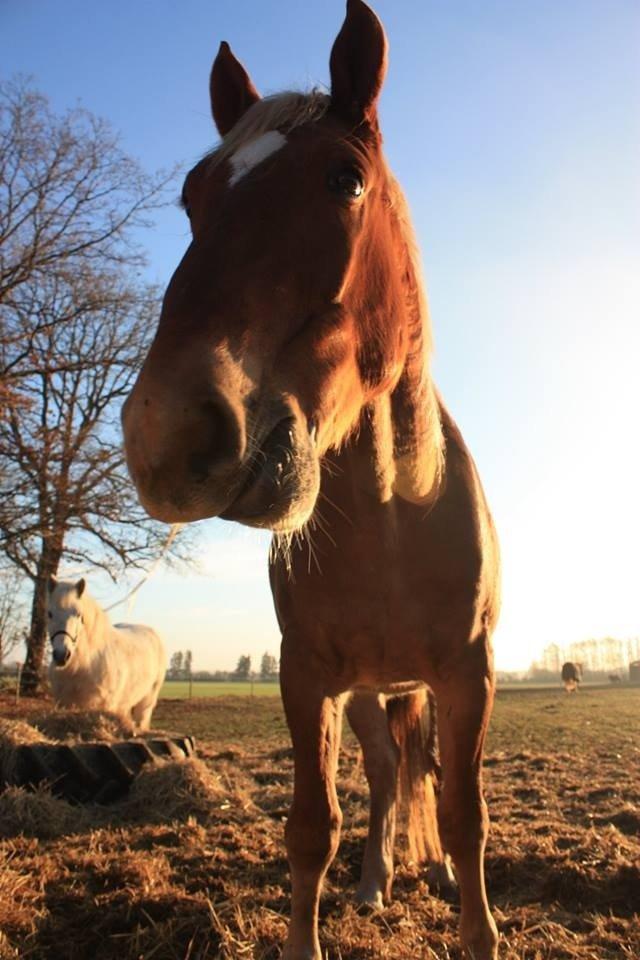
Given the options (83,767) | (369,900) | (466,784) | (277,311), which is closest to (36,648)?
(83,767)

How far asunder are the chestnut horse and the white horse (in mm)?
7341

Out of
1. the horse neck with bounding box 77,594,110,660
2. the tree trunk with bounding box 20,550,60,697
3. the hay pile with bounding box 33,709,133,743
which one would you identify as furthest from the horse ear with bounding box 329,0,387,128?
the tree trunk with bounding box 20,550,60,697

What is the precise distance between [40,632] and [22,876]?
52.3 feet

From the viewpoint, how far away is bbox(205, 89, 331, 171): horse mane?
6.61 feet

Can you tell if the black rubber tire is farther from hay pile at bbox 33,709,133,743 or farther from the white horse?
the white horse

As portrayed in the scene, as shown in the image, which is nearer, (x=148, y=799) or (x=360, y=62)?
(x=360, y=62)

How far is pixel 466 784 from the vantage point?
2.66 m

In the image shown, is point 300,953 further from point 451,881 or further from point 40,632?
point 40,632

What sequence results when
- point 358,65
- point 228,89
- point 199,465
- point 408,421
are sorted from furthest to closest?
1. point 408,421
2. point 228,89
3. point 358,65
4. point 199,465

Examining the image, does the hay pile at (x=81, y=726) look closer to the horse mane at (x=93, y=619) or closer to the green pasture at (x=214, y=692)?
the horse mane at (x=93, y=619)

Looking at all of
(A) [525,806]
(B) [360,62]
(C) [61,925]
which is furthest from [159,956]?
(A) [525,806]

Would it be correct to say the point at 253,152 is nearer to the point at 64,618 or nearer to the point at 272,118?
the point at 272,118

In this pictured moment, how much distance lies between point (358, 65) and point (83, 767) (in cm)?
544

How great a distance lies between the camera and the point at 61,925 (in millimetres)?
2881
